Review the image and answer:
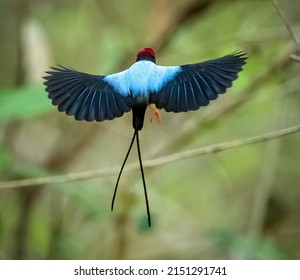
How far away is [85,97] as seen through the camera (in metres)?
0.58

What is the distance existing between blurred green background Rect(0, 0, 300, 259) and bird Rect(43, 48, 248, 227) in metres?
0.55

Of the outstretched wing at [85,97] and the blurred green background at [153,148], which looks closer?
the outstretched wing at [85,97]

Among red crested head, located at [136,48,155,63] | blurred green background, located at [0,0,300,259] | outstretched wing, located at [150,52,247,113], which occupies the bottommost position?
outstretched wing, located at [150,52,247,113]

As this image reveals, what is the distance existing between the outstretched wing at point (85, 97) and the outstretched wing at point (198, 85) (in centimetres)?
3

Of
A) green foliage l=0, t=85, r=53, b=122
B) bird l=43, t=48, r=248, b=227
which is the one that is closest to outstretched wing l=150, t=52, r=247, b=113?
bird l=43, t=48, r=248, b=227

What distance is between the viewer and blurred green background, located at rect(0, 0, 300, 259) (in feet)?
4.24

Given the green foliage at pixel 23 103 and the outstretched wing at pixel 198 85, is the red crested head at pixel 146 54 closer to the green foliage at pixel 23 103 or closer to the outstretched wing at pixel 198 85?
the outstretched wing at pixel 198 85

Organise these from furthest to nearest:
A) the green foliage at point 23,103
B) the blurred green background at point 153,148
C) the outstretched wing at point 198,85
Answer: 1. the blurred green background at point 153,148
2. the green foliage at point 23,103
3. the outstretched wing at point 198,85

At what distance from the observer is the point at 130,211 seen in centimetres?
139

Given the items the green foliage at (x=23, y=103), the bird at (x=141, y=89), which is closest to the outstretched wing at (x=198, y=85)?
the bird at (x=141, y=89)

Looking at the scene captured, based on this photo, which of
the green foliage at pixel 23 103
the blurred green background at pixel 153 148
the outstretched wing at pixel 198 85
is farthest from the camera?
the blurred green background at pixel 153 148

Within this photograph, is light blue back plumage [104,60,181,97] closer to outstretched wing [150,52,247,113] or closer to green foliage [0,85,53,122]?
outstretched wing [150,52,247,113]

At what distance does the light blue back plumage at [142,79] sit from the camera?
1.88 feet
